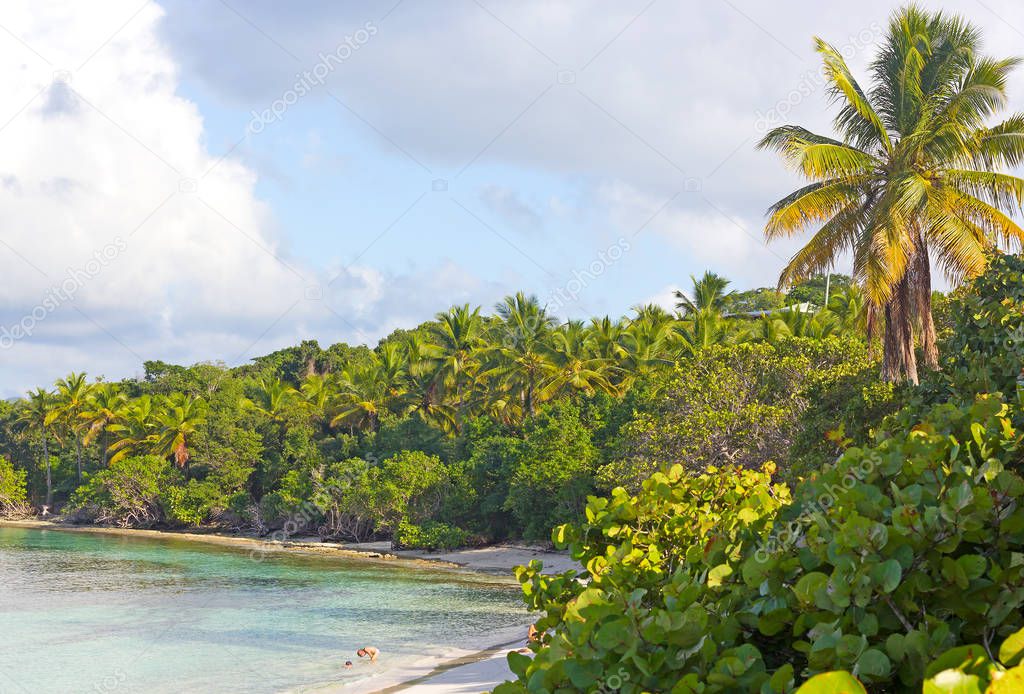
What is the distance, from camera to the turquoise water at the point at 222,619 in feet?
50.0

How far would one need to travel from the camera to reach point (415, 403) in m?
38.8

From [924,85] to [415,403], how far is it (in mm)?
27951

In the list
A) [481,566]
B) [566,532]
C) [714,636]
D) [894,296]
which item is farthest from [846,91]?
[481,566]

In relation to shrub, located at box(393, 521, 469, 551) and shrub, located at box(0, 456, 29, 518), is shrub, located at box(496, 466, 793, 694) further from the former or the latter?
shrub, located at box(0, 456, 29, 518)

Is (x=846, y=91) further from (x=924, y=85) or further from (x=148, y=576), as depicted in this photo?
(x=148, y=576)

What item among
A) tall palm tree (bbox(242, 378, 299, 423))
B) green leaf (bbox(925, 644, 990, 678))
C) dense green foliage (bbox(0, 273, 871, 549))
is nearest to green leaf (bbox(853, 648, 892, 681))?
green leaf (bbox(925, 644, 990, 678))

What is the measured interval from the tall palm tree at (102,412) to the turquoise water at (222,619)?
15.8m

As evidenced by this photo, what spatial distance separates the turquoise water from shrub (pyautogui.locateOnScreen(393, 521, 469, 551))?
316cm

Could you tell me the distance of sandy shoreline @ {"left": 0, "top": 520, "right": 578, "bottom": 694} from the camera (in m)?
13.2

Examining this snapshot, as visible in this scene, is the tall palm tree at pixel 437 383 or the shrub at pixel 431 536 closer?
the shrub at pixel 431 536

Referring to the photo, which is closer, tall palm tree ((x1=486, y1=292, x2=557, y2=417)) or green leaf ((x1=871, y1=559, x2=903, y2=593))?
green leaf ((x1=871, y1=559, x2=903, y2=593))

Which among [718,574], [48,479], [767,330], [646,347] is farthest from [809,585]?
[48,479]

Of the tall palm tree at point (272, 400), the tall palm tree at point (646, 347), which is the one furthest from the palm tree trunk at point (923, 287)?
the tall palm tree at point (272, 400)

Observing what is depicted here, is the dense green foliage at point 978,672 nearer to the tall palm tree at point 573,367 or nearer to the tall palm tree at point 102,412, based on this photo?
the tall palm tree at point 573,367
